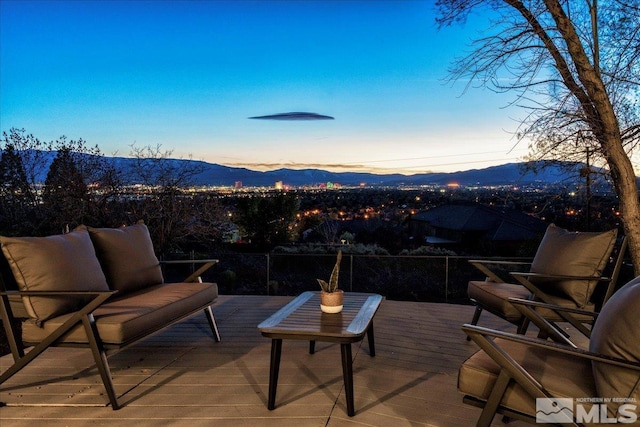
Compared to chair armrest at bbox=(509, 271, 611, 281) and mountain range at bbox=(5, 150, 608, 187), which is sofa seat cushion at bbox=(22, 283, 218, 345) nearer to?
chair armrest at bbox=(509, 271, 611, 281)

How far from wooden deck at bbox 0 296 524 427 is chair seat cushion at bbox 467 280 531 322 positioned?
39 cm

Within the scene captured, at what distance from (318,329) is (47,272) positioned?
68.8 inches

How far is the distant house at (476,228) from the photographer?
35.7ft

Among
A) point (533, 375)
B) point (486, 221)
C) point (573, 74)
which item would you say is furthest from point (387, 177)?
point (533, 375)

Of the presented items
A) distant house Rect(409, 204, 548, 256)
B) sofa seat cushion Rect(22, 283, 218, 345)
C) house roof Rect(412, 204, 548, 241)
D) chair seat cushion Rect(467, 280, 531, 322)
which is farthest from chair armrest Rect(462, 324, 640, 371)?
house roof Rect(412, 204, 548, 241)

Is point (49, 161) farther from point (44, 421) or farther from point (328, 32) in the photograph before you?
point (44, 421)

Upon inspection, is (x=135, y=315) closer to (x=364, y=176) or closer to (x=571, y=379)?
(x=571, y=379)

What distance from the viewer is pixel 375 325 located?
427 cm

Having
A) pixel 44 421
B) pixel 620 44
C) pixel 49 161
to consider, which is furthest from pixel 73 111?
pixel 620 44

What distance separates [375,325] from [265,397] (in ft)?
5.88

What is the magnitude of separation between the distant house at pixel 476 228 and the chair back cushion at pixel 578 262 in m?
5.92

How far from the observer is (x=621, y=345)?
1.69 meters

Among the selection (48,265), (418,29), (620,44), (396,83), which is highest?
(418,29)

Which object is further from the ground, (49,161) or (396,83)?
(396,83)
